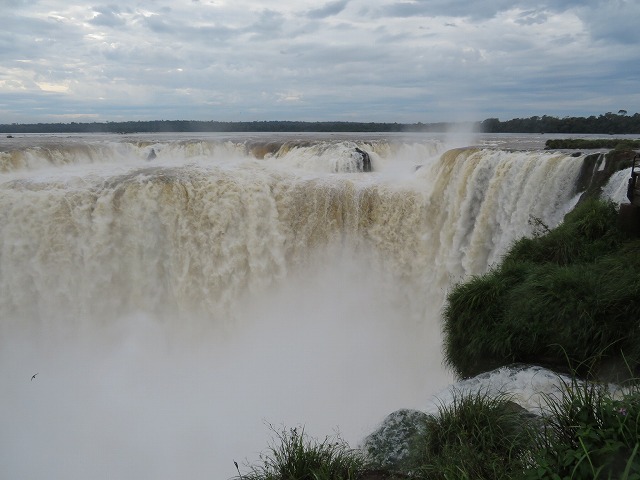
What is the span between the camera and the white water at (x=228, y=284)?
36.4ft

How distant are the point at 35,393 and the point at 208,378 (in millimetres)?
4000

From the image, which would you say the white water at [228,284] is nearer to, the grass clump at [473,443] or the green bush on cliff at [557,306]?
the green bush on cliff at [557,306]

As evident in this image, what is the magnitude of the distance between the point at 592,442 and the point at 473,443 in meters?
1.28

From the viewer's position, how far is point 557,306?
637cm

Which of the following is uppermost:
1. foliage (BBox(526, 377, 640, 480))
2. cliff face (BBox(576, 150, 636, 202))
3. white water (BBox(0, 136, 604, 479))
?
cliff face (BBox(576, 150, 636, 202))

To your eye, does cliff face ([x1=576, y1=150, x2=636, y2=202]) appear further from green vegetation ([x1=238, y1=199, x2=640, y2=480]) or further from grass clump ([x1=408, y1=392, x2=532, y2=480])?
grass clump ([x1=408, y1=392, x2=532, y2=480])

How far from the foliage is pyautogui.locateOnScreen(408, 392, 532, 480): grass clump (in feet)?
0.99

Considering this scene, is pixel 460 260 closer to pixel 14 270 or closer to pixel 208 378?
pixel 208 378

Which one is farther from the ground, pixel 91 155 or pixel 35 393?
pixel 91 155

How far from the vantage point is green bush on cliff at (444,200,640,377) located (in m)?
5.98

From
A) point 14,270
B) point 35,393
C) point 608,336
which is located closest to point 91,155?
point 14,270

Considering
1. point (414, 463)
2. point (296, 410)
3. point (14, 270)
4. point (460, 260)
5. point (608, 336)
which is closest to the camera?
point (414, 463)

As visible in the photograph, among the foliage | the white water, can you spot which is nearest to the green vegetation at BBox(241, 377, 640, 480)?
the foliage

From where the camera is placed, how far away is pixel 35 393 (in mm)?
12039
